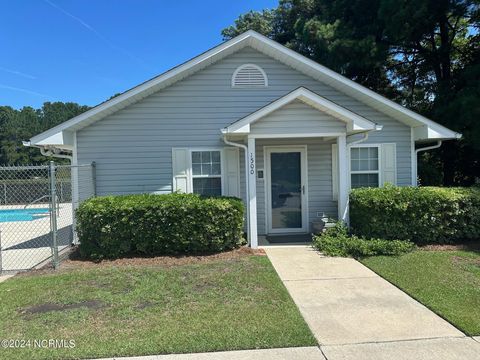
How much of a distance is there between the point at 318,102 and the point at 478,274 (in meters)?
4.50

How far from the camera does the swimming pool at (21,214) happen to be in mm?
18417

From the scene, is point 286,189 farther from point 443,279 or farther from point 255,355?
point 255,355

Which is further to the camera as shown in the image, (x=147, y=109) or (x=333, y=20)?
(x=333, y=20)

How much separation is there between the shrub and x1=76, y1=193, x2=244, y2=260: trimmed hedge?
2.10 metres

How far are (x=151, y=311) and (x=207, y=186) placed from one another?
205 inches

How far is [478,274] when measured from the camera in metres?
6.23

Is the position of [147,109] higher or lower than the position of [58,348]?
higher

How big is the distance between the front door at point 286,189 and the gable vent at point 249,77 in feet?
6.07

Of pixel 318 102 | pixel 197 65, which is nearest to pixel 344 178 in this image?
pixel 318 102

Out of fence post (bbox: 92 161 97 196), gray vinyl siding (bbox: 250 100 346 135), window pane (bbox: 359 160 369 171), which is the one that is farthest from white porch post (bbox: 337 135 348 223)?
fence post (bbox: 92 161 97 196)

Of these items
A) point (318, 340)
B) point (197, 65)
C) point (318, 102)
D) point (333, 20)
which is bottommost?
point (318, 340)

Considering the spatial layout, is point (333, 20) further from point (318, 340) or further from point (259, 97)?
point (318, 340)

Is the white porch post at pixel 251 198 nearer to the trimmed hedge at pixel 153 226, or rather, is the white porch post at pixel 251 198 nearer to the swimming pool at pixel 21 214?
the trimmed hedge at pixel 153 226

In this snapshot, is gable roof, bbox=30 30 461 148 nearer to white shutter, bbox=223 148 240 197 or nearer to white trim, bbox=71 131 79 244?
white trim, bbox=71 131 79 244
